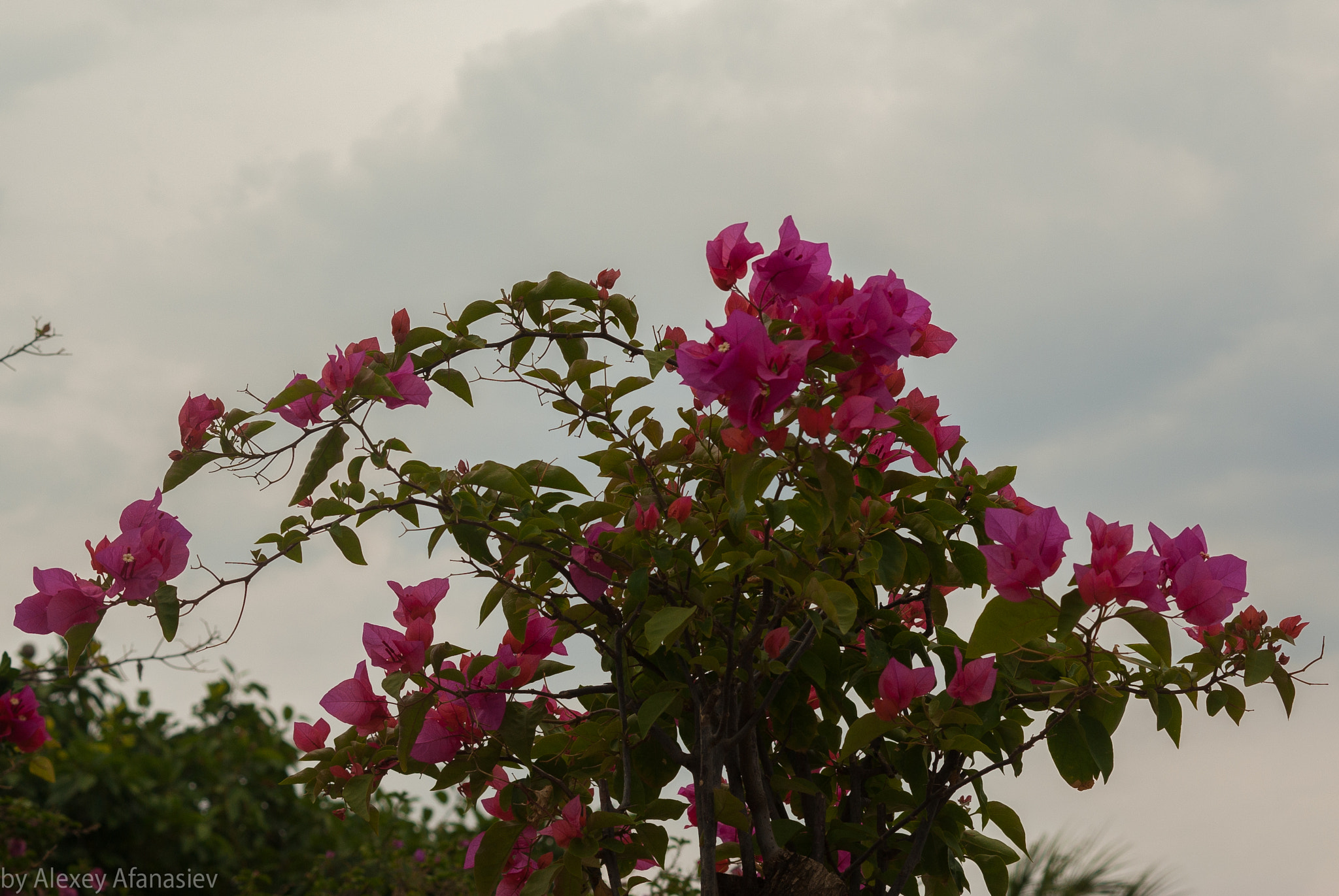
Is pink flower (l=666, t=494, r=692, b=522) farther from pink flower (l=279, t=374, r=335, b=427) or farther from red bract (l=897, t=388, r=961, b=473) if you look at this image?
pink flower (l=279, t=374, r=335, b=427)

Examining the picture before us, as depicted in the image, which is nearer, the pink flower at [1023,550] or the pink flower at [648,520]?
the pink flower at [1023,550]

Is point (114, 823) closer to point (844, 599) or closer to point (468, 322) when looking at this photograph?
point (468, 322)

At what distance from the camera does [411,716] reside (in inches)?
50.5

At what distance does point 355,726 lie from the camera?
1.43m

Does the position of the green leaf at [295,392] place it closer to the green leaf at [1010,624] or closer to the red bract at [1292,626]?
the green leaf at [1010,624]

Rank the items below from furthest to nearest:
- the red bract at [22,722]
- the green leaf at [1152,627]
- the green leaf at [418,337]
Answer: the red bract at [22,722] → the green leaf at [418,337] → the green leaf at [1152,627]

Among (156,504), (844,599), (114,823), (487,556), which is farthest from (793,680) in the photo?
(114,823)

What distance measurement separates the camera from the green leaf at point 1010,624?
1134 mm

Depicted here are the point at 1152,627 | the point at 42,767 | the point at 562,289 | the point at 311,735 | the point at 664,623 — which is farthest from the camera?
the point at 42,767

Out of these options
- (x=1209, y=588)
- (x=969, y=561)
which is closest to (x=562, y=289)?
(x=969, y=561)

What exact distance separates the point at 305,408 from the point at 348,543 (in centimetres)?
20

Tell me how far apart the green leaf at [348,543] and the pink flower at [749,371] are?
20.8 inches

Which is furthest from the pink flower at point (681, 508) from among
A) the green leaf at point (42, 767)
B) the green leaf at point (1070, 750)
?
the green leaf at point (42, 767)

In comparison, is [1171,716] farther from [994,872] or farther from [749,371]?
[749,371]
